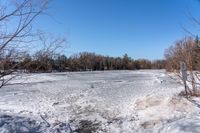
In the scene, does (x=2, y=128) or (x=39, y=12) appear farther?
(x=2, y=128)

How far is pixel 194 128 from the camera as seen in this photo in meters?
5.14

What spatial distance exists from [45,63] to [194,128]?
3184 millimetres

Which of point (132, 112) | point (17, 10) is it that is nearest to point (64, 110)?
point (132, 112)

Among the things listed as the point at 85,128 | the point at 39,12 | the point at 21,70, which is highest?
the point at 39,12

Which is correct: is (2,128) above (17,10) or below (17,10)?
below

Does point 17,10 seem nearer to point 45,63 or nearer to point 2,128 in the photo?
point 45,63

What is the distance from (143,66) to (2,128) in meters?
113

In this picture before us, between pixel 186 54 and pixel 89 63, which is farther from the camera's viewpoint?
pixel 89 63

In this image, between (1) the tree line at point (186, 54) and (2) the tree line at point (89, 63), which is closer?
(2) the tree line at point (89, 63)

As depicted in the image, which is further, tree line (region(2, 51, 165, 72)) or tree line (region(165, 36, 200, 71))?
tree line (region(165, 36, 200, 71))

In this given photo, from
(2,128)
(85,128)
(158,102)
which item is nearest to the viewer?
(2,128)

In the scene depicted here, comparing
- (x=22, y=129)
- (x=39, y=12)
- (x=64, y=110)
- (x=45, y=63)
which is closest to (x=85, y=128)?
(x=22, y=129)

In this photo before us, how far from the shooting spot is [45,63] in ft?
13.8

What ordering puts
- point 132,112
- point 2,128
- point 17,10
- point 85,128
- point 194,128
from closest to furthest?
Answer: 1. point 17,10
2. point 194,128
3. point 2,128
4. point 85,128
5. point 132,112
